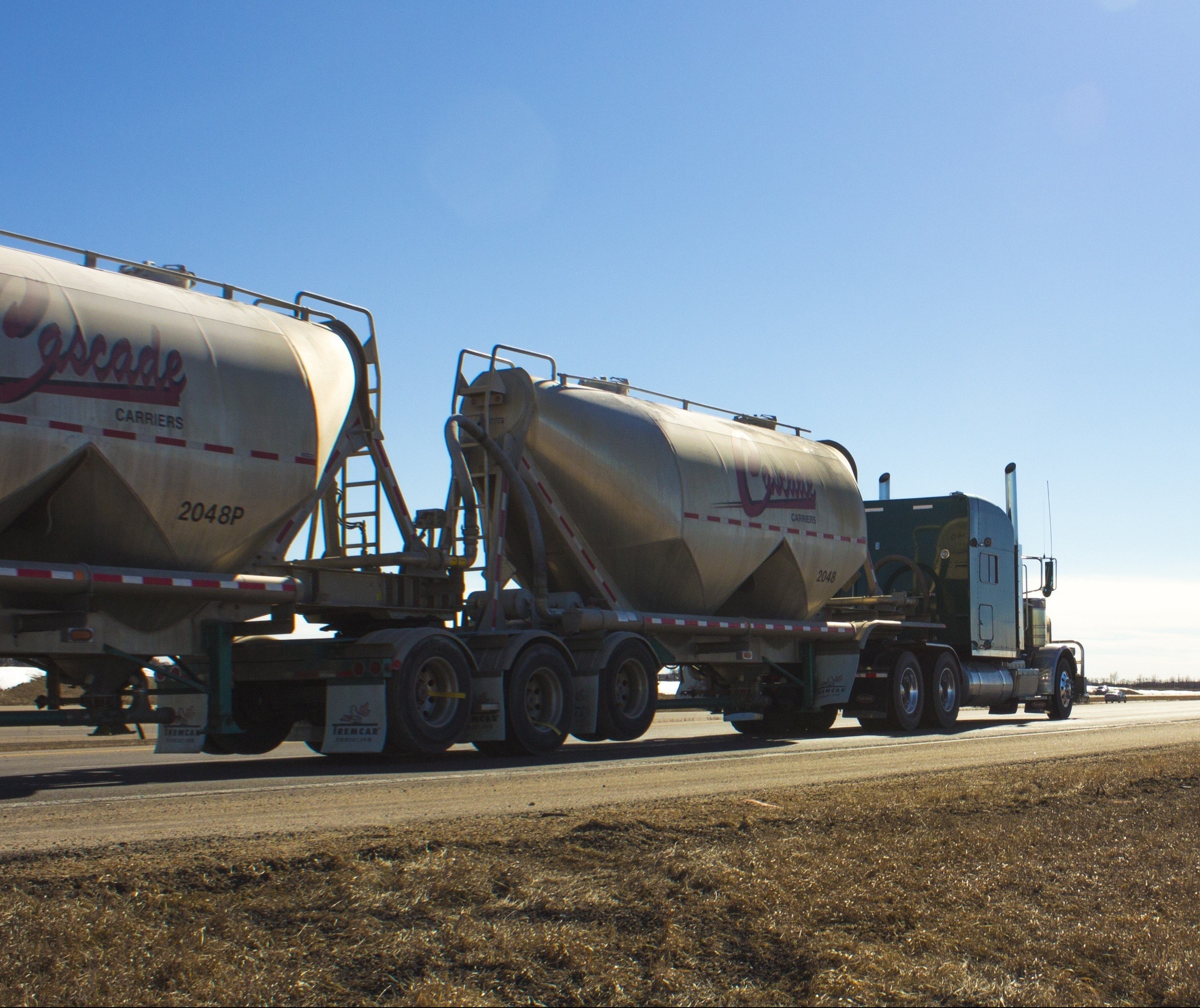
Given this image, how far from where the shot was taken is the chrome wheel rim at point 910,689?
65.1 feet

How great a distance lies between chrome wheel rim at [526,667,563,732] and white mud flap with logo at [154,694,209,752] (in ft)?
11.4

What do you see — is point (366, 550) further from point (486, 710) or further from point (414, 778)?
point (414, 778)

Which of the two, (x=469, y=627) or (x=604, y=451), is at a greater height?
(x=604, y=451)

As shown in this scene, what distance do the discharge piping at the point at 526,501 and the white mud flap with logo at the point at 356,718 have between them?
112 inches

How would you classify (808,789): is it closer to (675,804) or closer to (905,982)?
(675,804)

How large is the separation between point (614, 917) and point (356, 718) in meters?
8.02

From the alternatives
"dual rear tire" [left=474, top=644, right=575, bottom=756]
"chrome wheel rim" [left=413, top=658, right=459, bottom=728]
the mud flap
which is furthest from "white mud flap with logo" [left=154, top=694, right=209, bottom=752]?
"dual rear tire" [left=474, top=644, right=575, bottom=756]

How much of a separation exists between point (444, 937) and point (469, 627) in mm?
10124

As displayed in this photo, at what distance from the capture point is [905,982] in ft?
14.0

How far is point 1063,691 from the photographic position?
2553cm

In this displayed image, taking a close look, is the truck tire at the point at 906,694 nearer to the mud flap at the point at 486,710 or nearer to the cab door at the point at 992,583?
the cab door at the point at 992,583

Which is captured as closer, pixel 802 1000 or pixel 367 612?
pixel 802 1000

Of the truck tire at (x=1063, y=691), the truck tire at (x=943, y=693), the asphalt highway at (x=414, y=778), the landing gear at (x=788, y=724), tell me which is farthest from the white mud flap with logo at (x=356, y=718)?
the truck tire at (x=1063, y=691)

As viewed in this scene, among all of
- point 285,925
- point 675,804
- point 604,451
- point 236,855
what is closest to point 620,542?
point 604,451
